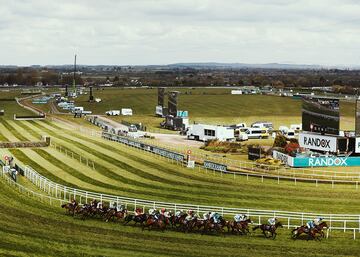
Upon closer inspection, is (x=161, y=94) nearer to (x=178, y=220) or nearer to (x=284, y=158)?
(x=284, y=158)

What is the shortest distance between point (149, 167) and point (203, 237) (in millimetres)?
23008

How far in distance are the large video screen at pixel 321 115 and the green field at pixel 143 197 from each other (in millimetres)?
14551

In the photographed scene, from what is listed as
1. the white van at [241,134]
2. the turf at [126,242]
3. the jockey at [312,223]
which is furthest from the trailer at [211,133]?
the jockey at [312,223]

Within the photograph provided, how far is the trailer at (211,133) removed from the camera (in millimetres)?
75125

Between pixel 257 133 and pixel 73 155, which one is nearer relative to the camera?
pixel 73 155

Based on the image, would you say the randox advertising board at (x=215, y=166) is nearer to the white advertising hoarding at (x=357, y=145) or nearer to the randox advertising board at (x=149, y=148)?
the randox advertising board at (x=149, y=148)

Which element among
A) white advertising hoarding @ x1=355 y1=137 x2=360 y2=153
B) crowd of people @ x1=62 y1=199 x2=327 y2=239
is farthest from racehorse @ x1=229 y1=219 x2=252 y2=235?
white advertising hoarding @ x1=355 y1=137 x2=360 y2=153

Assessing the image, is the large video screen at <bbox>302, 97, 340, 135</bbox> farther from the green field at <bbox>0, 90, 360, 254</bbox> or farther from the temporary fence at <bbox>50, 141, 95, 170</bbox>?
the temporary fence at <bbox>50, 141, 95, 170</bbox>

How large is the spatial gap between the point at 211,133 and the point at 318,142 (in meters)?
18.6

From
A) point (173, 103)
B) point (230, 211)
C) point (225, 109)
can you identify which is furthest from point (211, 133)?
point (225, 109)

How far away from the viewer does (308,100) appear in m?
63.0

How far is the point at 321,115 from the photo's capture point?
60844mm

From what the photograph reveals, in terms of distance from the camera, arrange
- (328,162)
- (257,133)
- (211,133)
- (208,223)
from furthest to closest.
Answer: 1. (257,133)
2. (211,133)
3. (328,162)
4. (208,223)

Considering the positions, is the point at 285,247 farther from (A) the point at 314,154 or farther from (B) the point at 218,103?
(B) the point at 218,103
